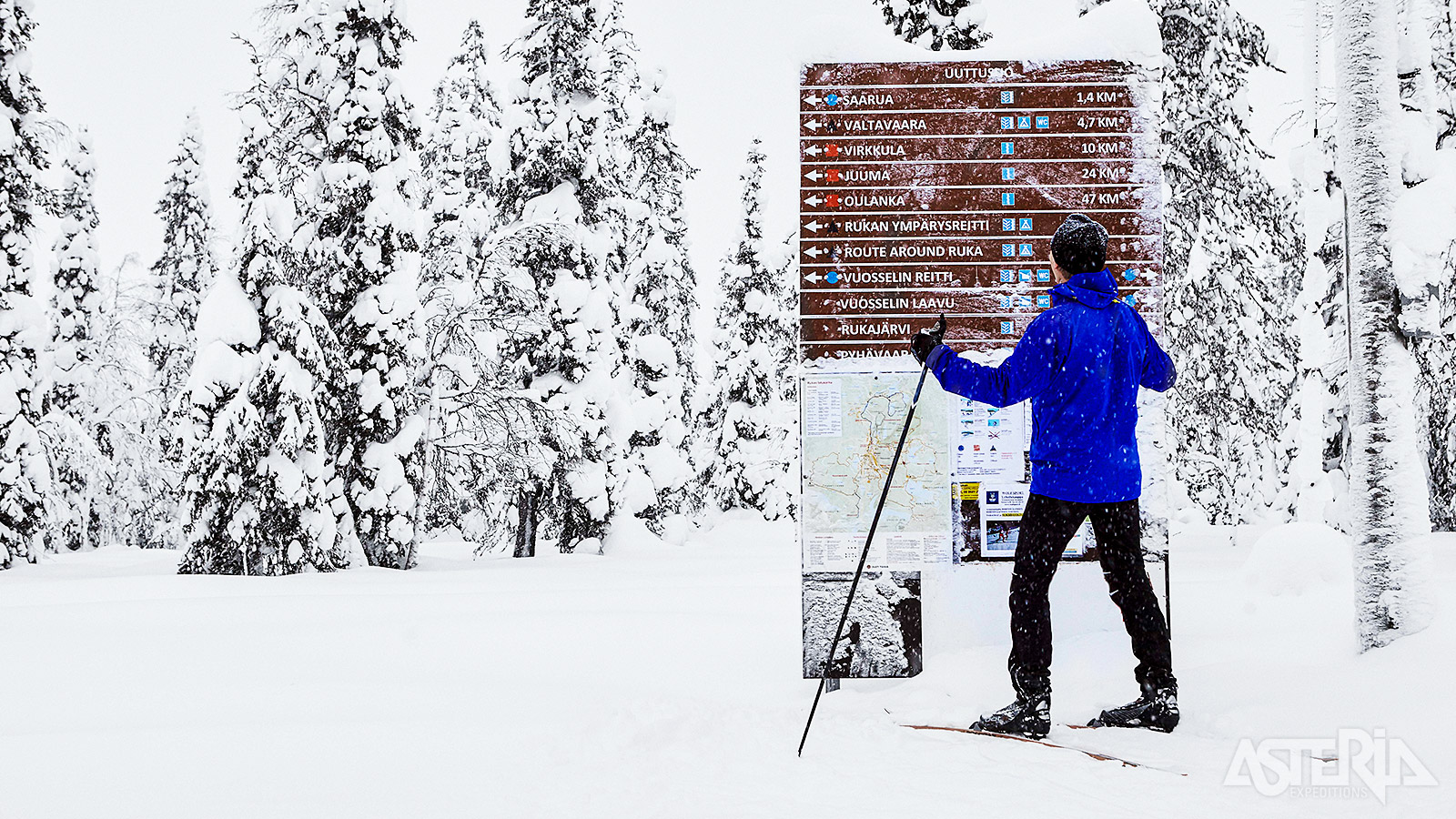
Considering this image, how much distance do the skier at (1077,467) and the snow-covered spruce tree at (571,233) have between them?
1538 cm

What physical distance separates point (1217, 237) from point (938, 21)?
8734 millimetres

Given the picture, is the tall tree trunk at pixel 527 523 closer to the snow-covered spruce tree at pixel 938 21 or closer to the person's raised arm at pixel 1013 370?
the snow-covered spruce tree at pixel 938 21

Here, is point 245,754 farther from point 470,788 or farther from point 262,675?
point 262,675

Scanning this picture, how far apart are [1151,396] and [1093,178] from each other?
1248 millimetres

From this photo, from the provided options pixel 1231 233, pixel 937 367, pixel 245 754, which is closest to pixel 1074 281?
pixel 937 367

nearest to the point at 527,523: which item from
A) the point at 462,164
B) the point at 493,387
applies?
the point at 493,387

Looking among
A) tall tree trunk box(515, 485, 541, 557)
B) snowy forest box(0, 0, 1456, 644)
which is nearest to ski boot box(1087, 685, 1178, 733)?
snowy forest box(0, 0, 1456, 644)

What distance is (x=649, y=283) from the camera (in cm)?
2875

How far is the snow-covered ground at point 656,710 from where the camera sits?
3.67 meters

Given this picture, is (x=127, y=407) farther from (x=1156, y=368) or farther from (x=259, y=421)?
(x=1156, y=368)

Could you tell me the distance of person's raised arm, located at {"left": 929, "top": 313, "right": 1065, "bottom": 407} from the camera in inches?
184

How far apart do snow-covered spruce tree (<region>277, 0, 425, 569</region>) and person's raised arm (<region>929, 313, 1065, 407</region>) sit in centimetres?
1311

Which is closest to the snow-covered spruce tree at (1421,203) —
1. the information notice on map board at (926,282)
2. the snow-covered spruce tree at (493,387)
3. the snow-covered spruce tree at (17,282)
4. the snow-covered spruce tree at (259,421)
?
the information notice on map board at (926,282)

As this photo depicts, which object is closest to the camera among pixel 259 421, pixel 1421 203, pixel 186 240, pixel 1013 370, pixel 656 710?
pixel 1013 370
